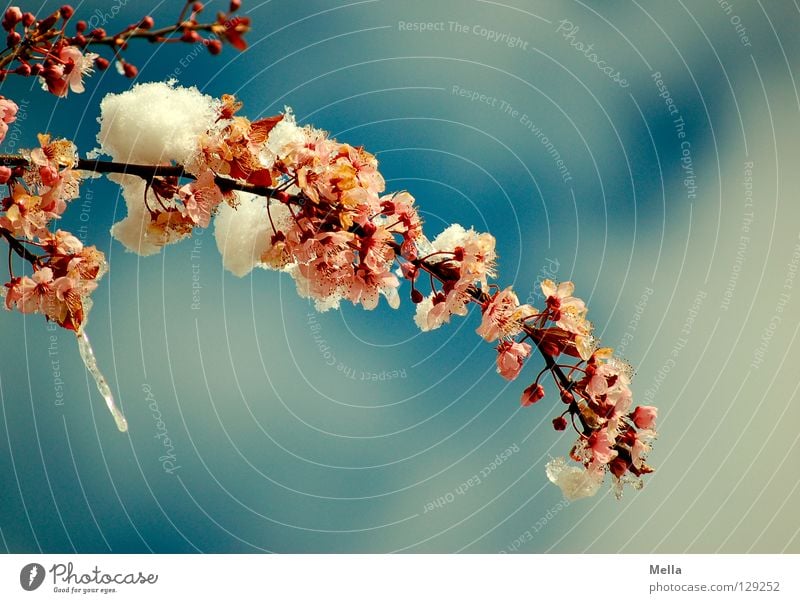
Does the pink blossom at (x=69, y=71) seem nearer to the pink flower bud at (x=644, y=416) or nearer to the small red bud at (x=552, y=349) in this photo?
the small red bud at (x=552, y=349)

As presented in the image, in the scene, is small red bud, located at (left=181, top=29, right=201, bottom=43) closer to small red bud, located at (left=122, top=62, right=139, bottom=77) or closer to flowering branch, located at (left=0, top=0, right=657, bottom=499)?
small red bud, located at (left=122, top=62, right=139, bottom=77)

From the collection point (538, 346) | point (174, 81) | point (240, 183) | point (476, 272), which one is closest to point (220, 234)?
point (240, 183)

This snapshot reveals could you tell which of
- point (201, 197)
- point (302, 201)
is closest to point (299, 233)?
point (302, 201)

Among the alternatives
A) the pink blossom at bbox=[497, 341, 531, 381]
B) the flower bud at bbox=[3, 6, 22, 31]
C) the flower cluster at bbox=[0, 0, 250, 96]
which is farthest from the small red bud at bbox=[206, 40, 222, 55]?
the pink blossom at bbox=[497, 341, 531, 381]

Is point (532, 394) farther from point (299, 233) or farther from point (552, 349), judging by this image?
point (299, 233)
